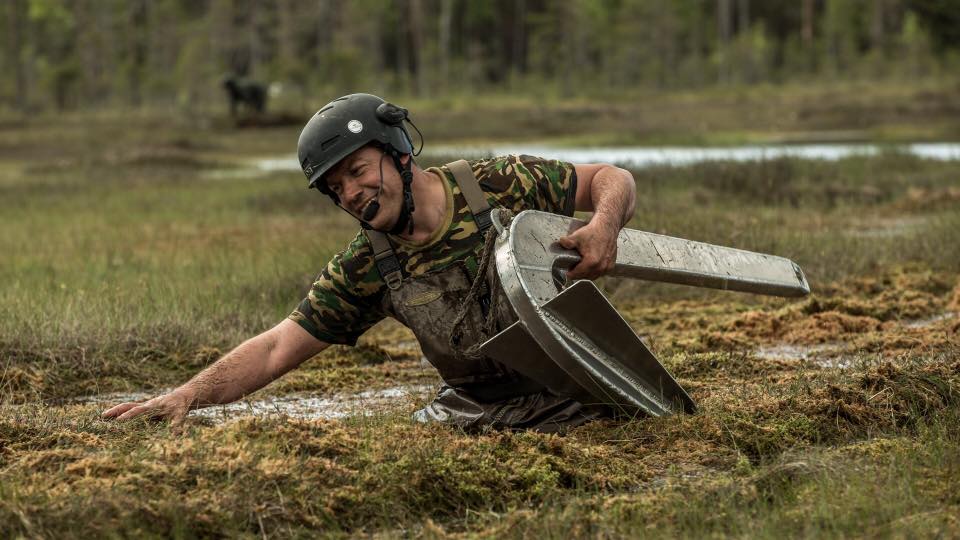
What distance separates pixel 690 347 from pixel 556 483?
287cm

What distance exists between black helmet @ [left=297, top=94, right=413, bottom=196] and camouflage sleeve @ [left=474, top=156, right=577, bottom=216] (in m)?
0.39

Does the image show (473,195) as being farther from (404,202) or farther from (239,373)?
(239,373)

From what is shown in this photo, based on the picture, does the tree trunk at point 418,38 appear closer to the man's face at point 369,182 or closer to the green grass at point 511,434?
the green grass at point 511,434

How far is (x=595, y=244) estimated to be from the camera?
4484mm

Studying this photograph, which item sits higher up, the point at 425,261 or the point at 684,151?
the point at 425,261

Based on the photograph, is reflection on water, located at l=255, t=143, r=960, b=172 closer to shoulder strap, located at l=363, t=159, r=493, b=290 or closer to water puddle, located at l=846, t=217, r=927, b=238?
water puddle, located at l=846, t=217, r=927, b=238

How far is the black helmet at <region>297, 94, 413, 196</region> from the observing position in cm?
448

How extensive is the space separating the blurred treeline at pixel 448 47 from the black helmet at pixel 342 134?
126 ft

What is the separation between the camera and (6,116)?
1937 inches

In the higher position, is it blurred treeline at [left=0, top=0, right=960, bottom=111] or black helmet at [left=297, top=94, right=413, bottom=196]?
black helmet at [left=297, top=94, right=413, bottom=196]

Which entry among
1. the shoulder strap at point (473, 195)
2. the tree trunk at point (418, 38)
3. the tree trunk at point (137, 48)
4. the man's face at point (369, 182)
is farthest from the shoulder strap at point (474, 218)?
the tree trunk at point (418, 38)

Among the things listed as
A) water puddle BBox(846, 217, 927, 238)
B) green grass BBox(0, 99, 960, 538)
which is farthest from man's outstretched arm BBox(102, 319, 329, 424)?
water puddle BBox(846, 217, 927, 238)

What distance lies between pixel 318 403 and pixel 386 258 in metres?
1.66

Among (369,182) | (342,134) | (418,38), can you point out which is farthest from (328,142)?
(418,38)
